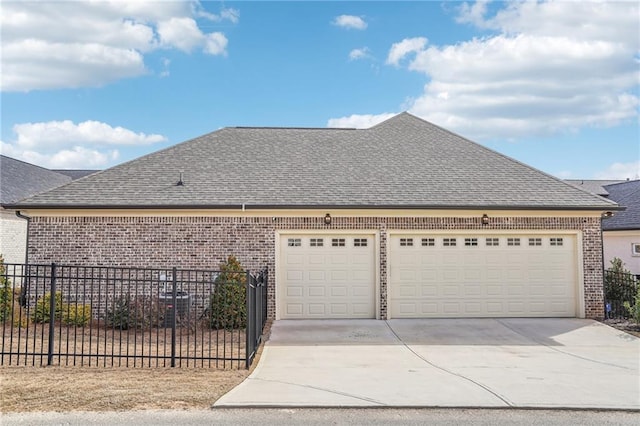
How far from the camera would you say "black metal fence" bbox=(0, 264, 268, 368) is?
872 centimetres

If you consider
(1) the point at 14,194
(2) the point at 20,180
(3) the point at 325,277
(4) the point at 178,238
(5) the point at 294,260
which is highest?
(2) the point at 20,180

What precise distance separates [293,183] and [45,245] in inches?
258

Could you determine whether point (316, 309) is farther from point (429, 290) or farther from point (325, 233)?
point (429, 290)

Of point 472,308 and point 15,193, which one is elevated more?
point 15,193

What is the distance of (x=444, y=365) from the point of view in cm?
891

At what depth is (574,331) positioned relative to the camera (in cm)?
1242

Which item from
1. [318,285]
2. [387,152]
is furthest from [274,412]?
[387,152]

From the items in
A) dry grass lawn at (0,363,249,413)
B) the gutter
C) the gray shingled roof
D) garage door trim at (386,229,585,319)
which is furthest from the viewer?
garage door trim at (386,229,585,319)

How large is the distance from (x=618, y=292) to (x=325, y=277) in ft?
26.9

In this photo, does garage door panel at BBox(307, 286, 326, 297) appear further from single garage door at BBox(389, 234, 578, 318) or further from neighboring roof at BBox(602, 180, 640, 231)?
neighboring roof at BBox(602, 180, 640, 231)

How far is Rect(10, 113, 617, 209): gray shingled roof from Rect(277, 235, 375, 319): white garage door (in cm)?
112

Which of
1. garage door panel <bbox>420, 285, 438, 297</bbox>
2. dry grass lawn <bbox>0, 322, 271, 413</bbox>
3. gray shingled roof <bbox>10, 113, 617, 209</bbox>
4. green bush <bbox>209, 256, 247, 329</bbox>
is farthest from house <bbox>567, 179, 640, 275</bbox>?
dry grass lawn <bbox>0, 322, 271, 413</bbox>

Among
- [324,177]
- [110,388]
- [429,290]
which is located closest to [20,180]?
[324,177]

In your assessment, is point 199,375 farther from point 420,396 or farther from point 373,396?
→ point 420,396
